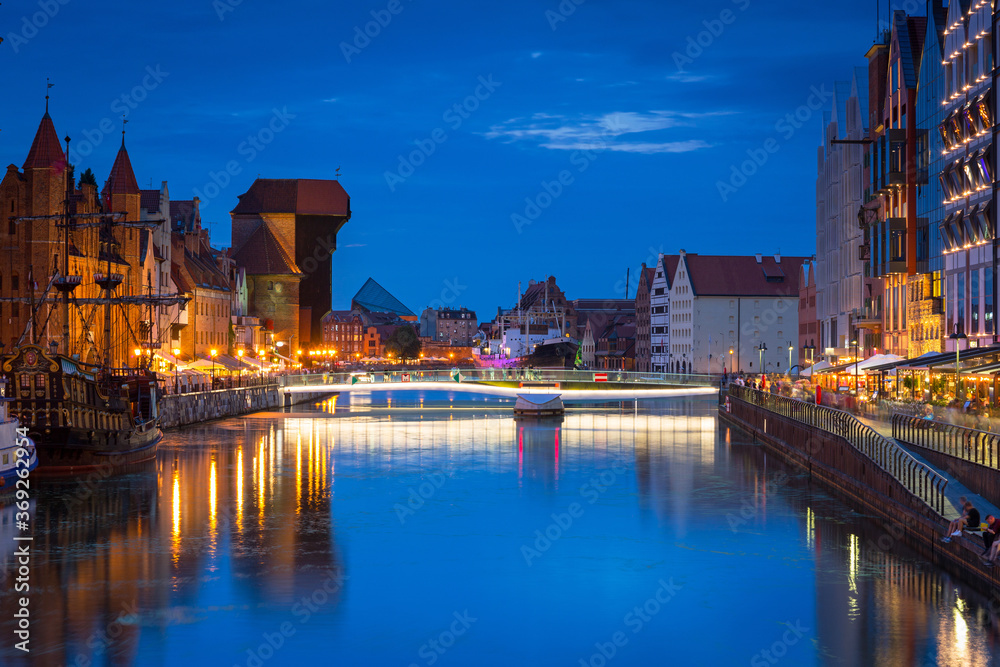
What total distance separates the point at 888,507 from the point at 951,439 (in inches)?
161

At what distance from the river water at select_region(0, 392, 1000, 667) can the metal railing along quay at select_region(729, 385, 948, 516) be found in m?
1.66

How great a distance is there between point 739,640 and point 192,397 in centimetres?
5902

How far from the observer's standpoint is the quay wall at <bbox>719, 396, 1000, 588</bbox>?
2422 cm

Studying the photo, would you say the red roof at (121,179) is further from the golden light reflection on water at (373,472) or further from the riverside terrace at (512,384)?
the golden light reflection on water at (373,472)

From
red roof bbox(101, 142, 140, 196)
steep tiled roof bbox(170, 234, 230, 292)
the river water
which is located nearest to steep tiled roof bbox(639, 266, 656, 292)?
steep tiled roof bbox(170, 234, 230, 292)

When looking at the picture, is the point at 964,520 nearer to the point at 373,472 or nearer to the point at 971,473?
the point at 971,473

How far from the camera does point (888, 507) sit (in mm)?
32500

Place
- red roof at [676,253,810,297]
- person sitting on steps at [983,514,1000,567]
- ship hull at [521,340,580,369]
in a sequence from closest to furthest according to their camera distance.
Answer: person sitting on steps at [983,514,1000,567], red roof at [676,253,810,297], ship hull at [521,340,580,369]

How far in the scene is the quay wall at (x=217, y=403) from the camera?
233 feet

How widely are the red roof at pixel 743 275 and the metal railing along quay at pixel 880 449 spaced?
317ft

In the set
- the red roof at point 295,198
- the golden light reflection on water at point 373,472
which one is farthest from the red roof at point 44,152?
the red roof at point 295,198

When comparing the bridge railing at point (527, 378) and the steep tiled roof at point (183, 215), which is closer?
the bridge railing at point (527, 378)

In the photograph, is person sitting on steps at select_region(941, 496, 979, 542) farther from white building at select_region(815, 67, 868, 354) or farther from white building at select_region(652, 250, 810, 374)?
white building at select_region(652, 250, 810, 374)

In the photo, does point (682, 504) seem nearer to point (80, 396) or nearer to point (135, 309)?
point (80, 396)
